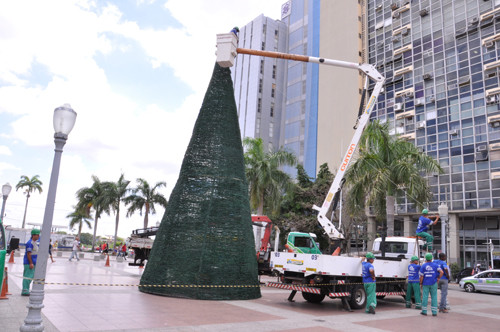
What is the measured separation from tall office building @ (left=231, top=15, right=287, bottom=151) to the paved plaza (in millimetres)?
57839

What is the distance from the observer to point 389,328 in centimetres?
919

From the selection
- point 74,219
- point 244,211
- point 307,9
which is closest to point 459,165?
point 244,211

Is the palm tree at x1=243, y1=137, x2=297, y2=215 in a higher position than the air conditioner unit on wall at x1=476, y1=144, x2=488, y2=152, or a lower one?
lower

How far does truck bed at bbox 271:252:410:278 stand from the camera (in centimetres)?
1133

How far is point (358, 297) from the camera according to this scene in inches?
489

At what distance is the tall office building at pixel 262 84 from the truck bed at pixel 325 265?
56.4 m

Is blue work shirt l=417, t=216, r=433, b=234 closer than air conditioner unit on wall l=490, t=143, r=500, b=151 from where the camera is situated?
Yes

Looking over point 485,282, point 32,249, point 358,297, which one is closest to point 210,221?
point 32,249

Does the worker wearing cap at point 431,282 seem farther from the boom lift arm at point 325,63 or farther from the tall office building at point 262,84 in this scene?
the tall office building at point 262,84

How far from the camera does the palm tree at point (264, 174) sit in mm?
26969

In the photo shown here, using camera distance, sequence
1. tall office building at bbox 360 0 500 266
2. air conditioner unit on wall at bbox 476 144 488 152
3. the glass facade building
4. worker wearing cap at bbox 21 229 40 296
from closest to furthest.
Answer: worker wearing cap at bbox 21 229 40 296 < air conditioner unit on wall at bbox 476 144 488 152 < tall office building at bbox 360 0 500 266 < the glass facade building

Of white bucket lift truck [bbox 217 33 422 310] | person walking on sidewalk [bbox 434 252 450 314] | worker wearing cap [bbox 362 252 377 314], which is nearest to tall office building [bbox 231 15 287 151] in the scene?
white bucket lift truck [bbox 217 33 422 310]

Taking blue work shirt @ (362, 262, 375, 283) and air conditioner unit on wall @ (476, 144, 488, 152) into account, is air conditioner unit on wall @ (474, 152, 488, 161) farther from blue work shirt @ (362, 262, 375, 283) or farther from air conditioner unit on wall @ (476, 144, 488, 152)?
blue work shirt @ (362, 262, 375, 283)

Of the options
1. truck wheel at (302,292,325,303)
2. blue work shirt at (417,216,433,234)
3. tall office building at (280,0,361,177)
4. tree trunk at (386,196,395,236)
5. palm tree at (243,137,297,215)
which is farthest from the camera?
tall office building at (280,0,361,177)
